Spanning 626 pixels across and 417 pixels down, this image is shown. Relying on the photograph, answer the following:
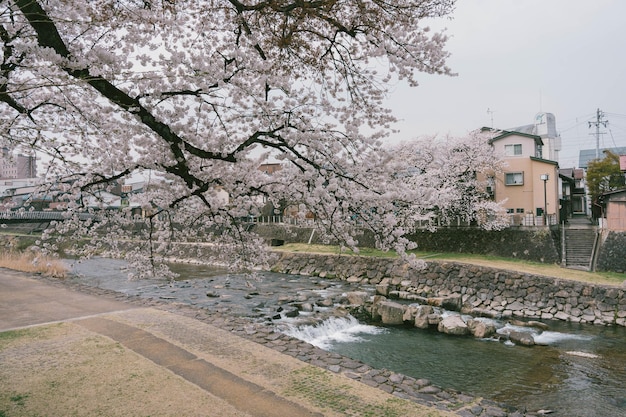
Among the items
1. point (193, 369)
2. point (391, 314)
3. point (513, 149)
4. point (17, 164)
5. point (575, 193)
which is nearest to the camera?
point (193, 369)

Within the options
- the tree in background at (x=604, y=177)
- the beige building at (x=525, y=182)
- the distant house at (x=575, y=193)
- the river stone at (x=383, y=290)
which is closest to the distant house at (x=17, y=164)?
the river stone at (x=383, y=290)

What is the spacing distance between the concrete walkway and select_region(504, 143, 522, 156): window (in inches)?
1154

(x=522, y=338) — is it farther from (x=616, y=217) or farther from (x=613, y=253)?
(x=616, y=217)

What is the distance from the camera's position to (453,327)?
44.0ft

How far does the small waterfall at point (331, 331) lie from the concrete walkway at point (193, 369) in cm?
427

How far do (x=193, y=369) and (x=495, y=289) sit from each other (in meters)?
16.1

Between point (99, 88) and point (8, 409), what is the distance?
13.9 ft

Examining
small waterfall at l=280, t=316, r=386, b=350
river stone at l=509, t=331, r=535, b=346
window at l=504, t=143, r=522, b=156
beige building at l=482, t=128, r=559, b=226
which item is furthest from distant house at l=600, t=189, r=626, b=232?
small waterfall at l=280, t=316, r=386, b=350

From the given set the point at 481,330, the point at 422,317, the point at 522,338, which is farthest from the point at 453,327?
the point at 522,338

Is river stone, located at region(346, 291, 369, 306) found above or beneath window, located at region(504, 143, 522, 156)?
beneath

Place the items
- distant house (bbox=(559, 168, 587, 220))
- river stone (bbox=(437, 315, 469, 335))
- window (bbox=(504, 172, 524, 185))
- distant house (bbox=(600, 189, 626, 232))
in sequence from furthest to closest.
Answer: distant house (bbox=(559, 168, 587, 220))
window (bbox=(504, 172, 524, 185))
distant house (bbox=(600, 189, 626, 232))
river stone (bbox=(437, 315, 469, 335))

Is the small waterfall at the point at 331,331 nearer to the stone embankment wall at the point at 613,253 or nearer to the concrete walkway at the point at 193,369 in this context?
the concrete walkway at the point at 193,369

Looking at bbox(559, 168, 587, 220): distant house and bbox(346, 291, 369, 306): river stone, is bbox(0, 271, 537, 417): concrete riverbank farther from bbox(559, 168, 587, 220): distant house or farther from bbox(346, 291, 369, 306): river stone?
bbox(559, 168, 587, 220): distant house

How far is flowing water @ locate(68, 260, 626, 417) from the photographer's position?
351 inches
